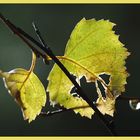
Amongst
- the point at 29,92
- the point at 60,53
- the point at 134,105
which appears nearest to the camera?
the point at 29,92

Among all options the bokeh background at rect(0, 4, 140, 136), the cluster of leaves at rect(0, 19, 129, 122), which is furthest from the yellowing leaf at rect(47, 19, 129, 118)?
the bokeh background at rect(0, 4, 140, 136)

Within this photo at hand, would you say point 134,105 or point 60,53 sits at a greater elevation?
point 60,53

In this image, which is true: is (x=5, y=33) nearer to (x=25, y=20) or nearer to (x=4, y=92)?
(x=25, y=20)

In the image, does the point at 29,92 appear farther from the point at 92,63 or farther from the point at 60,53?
the point at 60,53

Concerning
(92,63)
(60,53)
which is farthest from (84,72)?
(60,53)

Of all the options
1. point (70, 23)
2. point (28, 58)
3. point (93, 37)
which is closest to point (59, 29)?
point (70, 23)

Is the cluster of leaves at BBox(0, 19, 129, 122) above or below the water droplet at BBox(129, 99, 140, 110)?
above

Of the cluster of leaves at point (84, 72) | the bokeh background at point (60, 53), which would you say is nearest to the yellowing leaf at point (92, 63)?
the cluster of leaves at point (84, 72)

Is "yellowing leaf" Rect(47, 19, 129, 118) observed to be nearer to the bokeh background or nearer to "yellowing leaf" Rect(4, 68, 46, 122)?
"yellowing leaf" Rect(4, 68, 46, 122)
